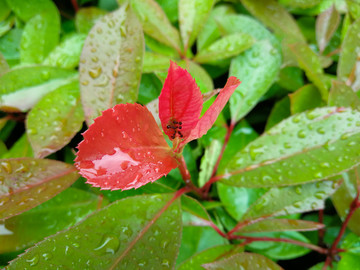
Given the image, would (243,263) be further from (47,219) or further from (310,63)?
(310,63)

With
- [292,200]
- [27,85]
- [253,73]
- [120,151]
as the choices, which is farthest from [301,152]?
[27,85]

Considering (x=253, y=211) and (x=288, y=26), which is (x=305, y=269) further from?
(x=288, y=26)

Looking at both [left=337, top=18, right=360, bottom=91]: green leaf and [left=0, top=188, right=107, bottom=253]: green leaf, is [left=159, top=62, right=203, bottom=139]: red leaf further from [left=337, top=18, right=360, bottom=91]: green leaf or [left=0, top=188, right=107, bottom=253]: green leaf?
[left=337, top=18, right=360, bottom=91]: green leaf

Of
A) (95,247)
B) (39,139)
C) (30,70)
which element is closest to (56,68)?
(30,70)

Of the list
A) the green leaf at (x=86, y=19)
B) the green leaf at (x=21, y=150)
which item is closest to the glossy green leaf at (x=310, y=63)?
the green leaf at (x=86, y=19)

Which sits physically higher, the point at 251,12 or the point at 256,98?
the point at 251,12

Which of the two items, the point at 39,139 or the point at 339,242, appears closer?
the point at 39,139
